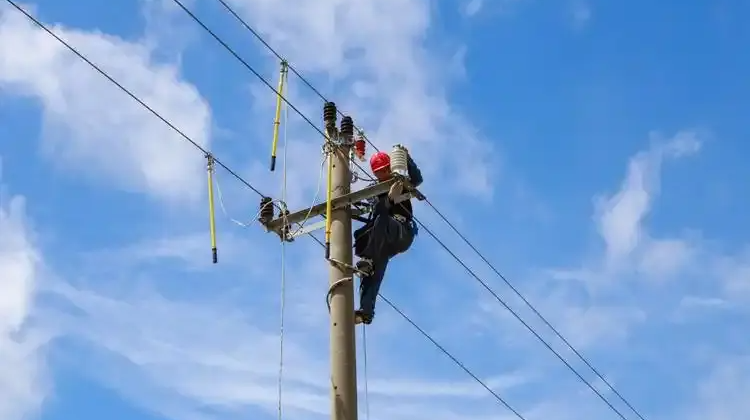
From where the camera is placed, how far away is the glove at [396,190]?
407 inches

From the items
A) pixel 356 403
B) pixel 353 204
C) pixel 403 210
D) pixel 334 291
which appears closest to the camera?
pixel 356 403

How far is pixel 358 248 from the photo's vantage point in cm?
1091

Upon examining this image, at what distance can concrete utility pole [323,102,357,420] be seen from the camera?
928 cm

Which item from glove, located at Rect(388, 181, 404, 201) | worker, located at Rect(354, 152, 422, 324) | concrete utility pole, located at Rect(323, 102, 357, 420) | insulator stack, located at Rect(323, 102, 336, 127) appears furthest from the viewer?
insulator stack, located at Rect(323, 102, 336, 127)

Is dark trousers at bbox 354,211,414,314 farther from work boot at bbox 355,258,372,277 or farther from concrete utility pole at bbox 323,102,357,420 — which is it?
concrete utility pole at bbox 323,102,357,420

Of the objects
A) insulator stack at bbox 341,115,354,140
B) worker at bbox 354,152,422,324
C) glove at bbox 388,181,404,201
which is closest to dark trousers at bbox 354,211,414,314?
worker at bbox 354,152,422,324

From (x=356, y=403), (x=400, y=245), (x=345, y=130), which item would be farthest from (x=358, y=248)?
(x=356, y=403)

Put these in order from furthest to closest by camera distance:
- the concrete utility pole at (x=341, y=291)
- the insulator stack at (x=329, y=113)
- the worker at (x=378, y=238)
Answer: the insulator stack at (x=329, y=113)
the worker at (x=378, y=238)
the concrete utility pole at (x=341, y=291)

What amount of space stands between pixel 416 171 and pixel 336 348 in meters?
2.31

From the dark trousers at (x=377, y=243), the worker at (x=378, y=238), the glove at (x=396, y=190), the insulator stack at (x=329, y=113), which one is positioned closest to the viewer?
the glove at (x=396, y=190)

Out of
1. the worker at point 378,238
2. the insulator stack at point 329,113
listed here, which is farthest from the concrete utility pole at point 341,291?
the worker at point 378,238

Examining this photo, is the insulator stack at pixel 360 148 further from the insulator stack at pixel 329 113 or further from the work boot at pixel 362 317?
the work boot at pixel 362 317

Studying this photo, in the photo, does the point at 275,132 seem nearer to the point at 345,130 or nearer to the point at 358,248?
the point at 345,130

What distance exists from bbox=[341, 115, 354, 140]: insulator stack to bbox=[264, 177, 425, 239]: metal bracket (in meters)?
0.80
